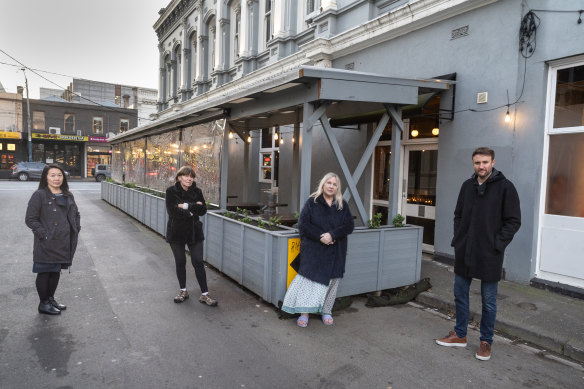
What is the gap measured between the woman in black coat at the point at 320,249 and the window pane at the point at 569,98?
3.91m

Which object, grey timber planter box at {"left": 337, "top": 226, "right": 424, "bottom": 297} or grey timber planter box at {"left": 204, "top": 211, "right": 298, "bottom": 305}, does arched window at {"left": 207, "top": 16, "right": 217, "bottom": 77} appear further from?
grey timber planter box at {"left": 337, "top": 226, "right": 424, "bottom": 297}

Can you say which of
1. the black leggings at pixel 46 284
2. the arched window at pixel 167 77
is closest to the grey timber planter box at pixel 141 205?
the black leggings at pixel 46 284

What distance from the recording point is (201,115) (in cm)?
925

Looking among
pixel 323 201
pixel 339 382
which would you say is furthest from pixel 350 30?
pixel 339 382

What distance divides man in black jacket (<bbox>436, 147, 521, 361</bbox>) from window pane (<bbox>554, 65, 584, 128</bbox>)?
2.98 metres

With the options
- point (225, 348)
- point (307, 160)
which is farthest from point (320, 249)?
point (225, 348)

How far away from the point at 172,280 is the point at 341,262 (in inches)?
125

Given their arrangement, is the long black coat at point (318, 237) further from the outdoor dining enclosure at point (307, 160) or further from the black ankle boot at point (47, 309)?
the black ankle boot at point (47, 309)

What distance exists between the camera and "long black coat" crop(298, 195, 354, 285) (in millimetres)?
4742

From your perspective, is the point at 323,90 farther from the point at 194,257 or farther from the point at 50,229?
the point at 50,229

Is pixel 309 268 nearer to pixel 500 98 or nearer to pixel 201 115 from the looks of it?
pixel 500 98

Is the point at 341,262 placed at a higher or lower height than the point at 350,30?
Result: lower

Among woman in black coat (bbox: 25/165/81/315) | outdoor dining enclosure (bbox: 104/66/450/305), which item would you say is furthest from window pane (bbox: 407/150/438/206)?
woman in black coat (bbox: 25/165/81/315)

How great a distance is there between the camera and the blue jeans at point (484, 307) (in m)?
4.12
